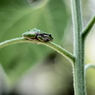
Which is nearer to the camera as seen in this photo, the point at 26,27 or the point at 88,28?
the point at 88,28

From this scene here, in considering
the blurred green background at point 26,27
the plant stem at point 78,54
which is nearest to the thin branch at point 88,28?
the plant stem at point 78,54

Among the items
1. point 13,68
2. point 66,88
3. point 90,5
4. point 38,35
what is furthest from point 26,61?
point 66,88

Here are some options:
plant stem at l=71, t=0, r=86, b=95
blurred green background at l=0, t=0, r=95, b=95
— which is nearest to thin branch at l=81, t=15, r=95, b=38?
plant stem at l=71, t=0, r=86, b=95

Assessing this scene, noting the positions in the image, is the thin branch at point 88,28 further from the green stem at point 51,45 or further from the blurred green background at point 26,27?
the blurred green background at point 26,27

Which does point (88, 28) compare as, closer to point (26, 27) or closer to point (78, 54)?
point (78, 54)

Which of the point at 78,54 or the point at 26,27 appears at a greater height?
the point at 26,27

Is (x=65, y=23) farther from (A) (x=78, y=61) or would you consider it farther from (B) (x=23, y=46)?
(A) (x=78, y=61)

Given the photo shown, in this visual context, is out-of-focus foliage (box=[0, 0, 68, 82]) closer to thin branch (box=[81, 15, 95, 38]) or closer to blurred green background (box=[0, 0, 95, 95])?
blurred green background (box=[0, 0, 95, 95])

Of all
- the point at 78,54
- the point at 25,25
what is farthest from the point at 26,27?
the point at 78,54
